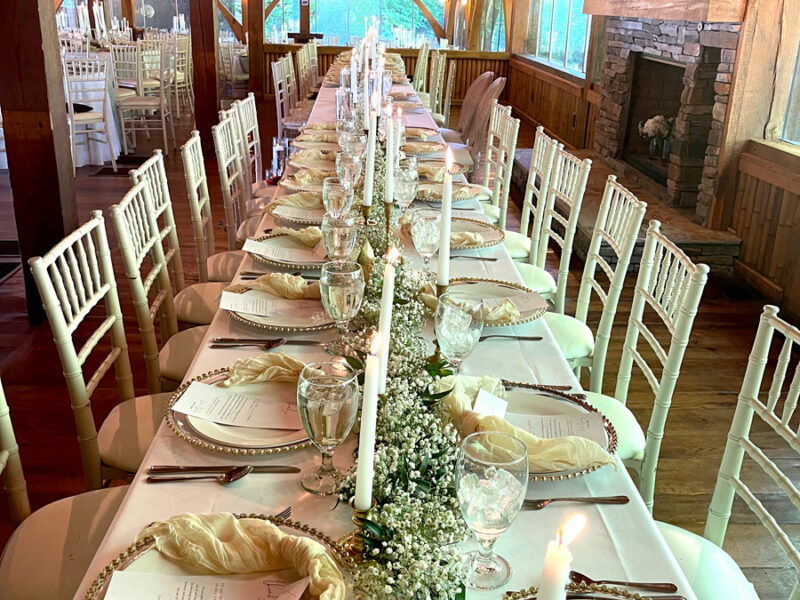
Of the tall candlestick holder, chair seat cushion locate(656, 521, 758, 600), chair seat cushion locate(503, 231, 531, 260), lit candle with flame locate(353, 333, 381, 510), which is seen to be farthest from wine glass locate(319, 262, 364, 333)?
chair seat cushion locate(503, 231, 531, 260)

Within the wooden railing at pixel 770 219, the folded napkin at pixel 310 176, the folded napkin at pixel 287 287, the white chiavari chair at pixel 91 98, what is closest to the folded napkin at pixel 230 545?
the folded napkin at pixel 287 287

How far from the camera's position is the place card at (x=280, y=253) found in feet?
7.18

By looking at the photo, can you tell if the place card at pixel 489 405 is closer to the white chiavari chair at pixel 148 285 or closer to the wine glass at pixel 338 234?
the wine glass at pixel 338 234

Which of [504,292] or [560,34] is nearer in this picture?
[504,292]

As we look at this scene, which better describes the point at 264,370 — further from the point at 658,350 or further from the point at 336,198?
the point at 658,350

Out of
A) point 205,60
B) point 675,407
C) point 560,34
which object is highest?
point 560,34

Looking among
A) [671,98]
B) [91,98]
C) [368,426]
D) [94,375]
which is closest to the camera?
[368,426]

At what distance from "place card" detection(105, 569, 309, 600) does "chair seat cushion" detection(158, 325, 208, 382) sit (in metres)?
1.24

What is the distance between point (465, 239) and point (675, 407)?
121 cm

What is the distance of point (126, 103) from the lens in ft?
23.4

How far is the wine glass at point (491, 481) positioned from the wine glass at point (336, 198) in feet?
3.97

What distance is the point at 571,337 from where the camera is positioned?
7.98 feet

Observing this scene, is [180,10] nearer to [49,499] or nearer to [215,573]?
[49,499]

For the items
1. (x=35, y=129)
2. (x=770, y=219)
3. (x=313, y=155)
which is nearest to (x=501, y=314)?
(x=313, y=155)
